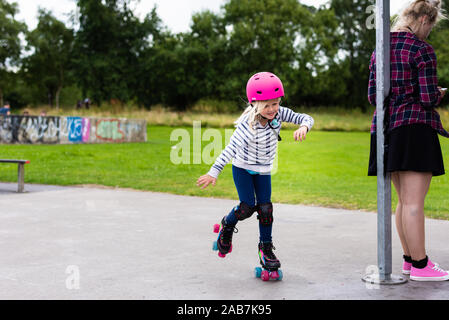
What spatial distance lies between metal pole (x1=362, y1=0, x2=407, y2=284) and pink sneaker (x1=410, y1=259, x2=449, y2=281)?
103 mm

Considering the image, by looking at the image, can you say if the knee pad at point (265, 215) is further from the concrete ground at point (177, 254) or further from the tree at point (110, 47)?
the tree at point (110, 47)

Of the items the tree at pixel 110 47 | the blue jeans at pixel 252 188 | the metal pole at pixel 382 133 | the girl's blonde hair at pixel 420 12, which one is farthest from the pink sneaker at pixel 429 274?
the tree at pixel 110 47

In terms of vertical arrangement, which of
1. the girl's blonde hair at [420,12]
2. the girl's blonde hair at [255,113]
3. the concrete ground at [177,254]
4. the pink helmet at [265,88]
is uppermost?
the girl's blonde hair at [420,12]

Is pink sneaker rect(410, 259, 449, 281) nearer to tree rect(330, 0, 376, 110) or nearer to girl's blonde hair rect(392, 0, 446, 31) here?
girl's blonde hair rect(392, 0, 446, 31)

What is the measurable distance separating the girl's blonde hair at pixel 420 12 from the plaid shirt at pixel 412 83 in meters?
0.14

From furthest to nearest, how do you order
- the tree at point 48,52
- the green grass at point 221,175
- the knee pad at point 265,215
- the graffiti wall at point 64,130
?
the tree at point 48,52 → the graffiti wall at point 64,130 → the green grass at point 221,175 → the knee pad at point 265,215

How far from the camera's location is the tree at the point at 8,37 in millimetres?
57875

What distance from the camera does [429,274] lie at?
3.97m

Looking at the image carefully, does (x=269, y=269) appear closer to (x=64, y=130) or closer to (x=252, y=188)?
(x=252, y=188)

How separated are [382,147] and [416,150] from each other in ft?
0.73

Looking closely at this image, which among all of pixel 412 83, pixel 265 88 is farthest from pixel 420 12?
pixel 265 88

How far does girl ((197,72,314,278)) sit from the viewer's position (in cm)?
397

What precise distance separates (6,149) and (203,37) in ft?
131

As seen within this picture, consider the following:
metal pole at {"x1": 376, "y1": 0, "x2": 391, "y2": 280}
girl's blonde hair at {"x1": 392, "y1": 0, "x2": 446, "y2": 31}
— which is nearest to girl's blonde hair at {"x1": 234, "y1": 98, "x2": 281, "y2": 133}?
metal pole at {"x1": 376, "y1": 0, "x2": 391, "y2": 280}
